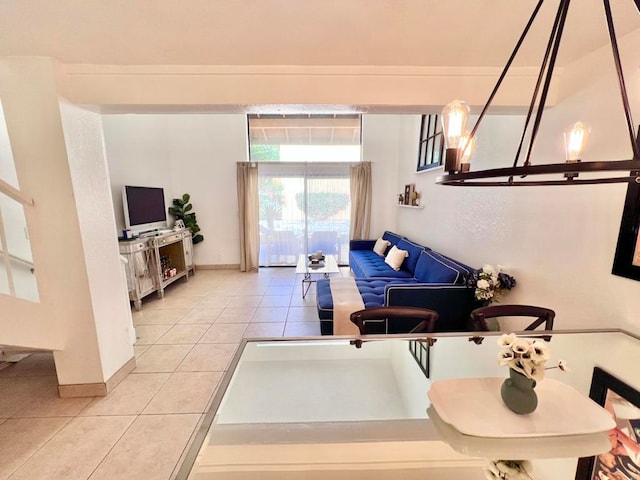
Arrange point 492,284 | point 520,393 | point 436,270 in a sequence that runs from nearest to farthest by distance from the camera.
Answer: point 520,393
point 492,284
point 436,270

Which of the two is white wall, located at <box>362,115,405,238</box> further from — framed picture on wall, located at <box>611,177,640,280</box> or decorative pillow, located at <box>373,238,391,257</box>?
framed picture on wall, located at <box>611,177,640,280</box>

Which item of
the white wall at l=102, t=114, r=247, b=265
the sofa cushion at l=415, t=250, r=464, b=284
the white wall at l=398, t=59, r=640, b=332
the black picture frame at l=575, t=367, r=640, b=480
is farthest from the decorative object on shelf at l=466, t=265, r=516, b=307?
the white wall at l=102, t=114, r=247, b=265

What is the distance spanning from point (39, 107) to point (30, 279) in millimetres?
1558

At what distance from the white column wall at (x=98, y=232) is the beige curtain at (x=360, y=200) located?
13.5 feet

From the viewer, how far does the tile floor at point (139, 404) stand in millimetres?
1554

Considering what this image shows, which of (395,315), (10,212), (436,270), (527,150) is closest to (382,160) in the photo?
(436,270)

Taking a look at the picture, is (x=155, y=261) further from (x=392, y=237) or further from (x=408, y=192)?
(x=408, y=192)

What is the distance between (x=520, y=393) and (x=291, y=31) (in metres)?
1.88

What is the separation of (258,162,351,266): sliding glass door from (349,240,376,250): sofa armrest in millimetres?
361

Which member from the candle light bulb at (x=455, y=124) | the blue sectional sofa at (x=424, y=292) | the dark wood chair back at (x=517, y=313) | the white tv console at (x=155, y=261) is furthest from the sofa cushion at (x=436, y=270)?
the white tv console at (x=155, y=261)

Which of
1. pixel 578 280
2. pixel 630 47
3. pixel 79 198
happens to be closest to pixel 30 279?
pixel 79 198

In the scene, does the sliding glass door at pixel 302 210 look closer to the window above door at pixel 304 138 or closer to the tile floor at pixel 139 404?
the window above door at pixel 304 138

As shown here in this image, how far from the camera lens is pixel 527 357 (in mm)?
937

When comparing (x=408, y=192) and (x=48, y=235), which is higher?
(x=408, y=192)
